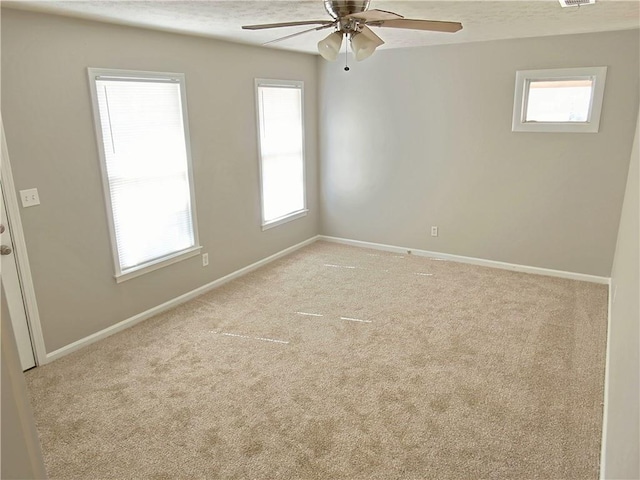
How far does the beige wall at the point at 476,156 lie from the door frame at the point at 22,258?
144 inches

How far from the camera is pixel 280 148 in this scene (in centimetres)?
524

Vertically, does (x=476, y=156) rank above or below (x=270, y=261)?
above

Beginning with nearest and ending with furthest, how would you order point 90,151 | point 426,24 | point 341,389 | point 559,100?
point 426,24, point 341,389, point 90,151, point 559,100

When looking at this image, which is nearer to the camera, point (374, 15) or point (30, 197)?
point (374, 15)

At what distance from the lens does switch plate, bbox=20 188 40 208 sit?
2977mm

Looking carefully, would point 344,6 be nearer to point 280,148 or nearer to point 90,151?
point 90,151

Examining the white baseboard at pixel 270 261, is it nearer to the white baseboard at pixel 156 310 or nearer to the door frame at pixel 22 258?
the white baseboard at pixel 156 310

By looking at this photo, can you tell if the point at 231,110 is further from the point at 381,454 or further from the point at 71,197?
the point at 381,454

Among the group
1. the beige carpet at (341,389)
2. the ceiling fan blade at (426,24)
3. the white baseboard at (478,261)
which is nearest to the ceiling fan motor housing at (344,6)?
the ceiling fan blade at (426,24)

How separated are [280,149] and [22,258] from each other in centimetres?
293

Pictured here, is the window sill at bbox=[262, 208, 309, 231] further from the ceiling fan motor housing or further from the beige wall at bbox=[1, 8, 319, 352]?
the ceiling fan motor housing

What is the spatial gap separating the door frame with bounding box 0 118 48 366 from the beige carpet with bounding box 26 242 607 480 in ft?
0.61

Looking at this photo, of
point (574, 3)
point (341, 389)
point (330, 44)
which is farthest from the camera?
point (341, 389)

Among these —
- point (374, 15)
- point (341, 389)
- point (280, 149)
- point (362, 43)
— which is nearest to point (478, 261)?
point (280, 149)
